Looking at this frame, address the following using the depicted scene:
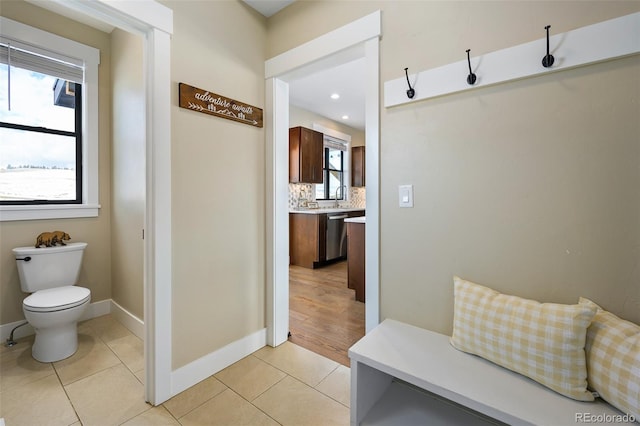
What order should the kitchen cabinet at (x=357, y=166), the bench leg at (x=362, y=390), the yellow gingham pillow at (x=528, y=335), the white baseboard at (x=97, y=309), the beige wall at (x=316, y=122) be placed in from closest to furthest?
1. the yellow gingham pillow at (x=528, y=335)
2. the bench leg at (x=362, y=390)
3. the white baseboard at (x=97, y=309)
4. the beige wall at (x=316, y=122)
5. the kitchen cabinet at (x=357, y=166)

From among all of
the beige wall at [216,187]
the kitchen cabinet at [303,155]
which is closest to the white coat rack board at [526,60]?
the beige wall at [216,187]

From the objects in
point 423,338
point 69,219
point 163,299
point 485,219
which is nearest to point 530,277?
point 485,219

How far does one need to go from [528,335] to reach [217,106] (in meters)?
2.00

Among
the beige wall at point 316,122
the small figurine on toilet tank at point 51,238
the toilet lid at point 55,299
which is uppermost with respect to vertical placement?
the beige wall at point 316,122

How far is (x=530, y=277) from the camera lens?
3.88 ft

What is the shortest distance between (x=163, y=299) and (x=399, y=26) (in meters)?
2.00

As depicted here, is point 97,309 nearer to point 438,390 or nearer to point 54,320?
point 54,320

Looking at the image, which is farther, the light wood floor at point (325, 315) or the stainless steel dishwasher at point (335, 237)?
the stainless steel dishwasher at point (335, 237)

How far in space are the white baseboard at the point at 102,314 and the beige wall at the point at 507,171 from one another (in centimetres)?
206

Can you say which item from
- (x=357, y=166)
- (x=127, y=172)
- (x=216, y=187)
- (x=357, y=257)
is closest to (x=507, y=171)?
(x=216, y=187)

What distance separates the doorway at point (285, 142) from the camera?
1591 mm

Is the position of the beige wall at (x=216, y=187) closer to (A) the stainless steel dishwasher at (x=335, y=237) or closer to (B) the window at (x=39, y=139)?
(B) the window at (x=39, y=139)

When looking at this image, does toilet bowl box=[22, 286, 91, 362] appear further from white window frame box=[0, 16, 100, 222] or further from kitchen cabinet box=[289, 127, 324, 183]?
kitchen cabinet box=[289, 127, 324, 183]

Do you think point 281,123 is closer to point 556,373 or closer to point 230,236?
point 230,236
